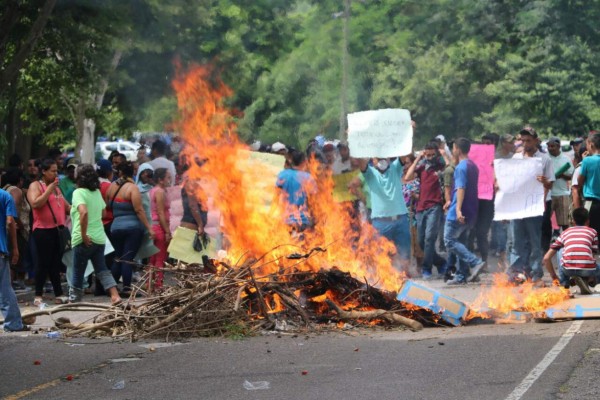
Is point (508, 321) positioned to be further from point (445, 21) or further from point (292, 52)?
point (445, 21)

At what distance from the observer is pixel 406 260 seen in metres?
15.6

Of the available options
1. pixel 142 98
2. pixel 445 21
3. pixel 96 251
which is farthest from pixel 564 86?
pixel 96 251

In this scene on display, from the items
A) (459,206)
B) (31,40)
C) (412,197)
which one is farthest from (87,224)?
(412,197)

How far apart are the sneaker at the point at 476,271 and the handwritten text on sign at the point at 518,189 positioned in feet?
2.04

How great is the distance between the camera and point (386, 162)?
15.8 meters

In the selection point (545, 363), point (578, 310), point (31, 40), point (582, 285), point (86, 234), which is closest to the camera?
point (545, 363)

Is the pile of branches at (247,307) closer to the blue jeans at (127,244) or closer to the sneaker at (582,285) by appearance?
the sneaker at (582,285)

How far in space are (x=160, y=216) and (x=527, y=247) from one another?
15.9 feet

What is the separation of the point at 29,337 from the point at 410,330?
3.67m

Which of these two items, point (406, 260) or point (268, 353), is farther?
point (406, 260)

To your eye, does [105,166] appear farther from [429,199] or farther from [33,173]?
[429,199]

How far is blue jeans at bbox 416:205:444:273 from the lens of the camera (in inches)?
637

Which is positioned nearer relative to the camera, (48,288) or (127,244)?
(127,244)

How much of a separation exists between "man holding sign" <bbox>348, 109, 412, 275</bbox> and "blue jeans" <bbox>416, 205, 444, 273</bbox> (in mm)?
640
